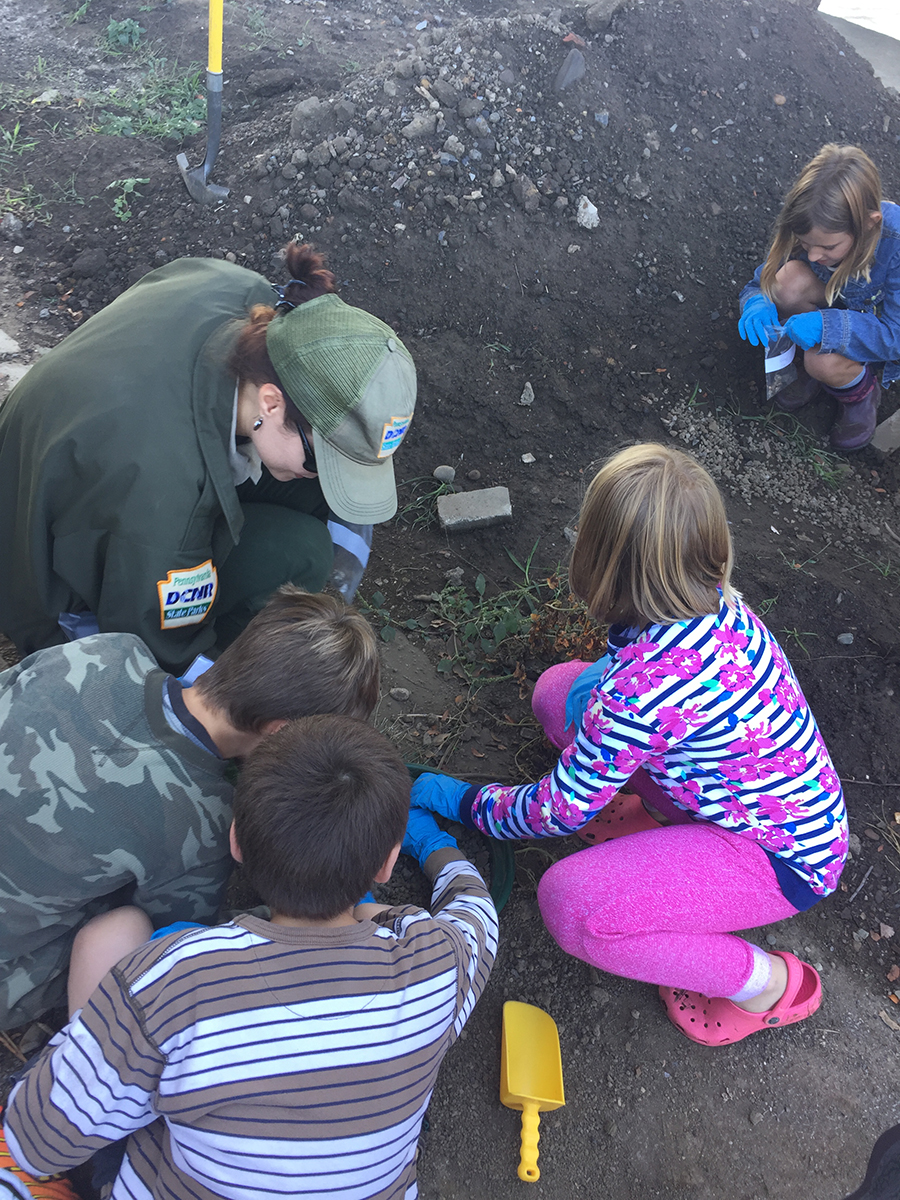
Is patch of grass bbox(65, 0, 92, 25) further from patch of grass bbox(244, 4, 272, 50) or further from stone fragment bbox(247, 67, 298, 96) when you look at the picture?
stone fragment bbox(247, 67, 298, 96)

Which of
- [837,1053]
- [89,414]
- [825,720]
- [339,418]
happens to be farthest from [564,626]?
[89,414]

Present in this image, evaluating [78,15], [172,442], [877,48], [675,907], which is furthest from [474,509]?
[877,48]

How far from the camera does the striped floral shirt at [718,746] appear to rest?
1596 millimetres

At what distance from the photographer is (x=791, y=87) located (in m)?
4.24

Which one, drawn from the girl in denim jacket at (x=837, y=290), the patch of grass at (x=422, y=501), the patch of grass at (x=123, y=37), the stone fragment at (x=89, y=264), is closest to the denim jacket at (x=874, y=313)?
the girl in denim jacket at (x=837, y=290)

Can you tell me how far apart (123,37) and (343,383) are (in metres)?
4.81

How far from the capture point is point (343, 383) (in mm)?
1743

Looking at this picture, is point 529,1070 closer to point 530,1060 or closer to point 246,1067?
point 530,1060

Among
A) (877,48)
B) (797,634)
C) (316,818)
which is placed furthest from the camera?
(877,48)

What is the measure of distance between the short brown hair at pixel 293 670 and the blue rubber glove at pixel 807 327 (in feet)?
8.66

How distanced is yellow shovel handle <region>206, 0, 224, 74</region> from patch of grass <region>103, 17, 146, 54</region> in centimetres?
164

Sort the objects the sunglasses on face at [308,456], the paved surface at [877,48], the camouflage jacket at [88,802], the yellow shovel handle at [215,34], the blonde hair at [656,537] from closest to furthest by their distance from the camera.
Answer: the camouflage jacket at [88,802] → the blonde hair at [656,537] → the sunglasses on face at [308,456] → the yellow shovel handle at [215,34] → the paved surface at [877,48]

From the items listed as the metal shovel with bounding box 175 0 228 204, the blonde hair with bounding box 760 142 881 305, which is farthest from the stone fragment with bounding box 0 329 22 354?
the blonde hair with bounding box 760 142 881 305

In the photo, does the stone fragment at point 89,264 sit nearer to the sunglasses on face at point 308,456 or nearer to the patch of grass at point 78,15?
the sunglasses on face at point 308,456
